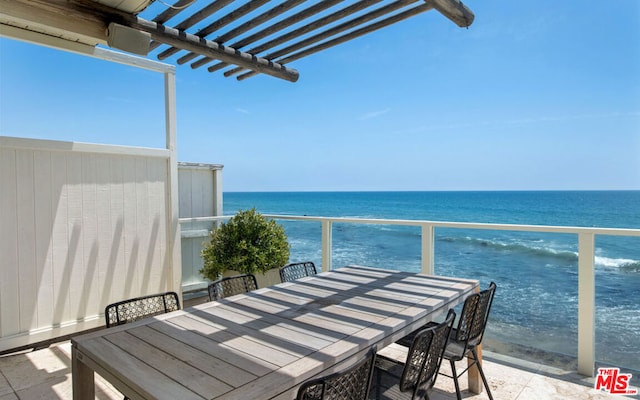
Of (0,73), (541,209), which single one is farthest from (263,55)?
(541,209)

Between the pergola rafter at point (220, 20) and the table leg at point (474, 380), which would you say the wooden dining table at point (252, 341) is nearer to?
the table leg at point (474, 380)

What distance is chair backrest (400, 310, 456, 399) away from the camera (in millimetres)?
1461

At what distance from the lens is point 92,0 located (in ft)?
6.75

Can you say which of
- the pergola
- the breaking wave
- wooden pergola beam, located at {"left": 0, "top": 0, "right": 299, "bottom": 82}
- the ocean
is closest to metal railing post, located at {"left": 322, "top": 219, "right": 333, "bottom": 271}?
the ocean

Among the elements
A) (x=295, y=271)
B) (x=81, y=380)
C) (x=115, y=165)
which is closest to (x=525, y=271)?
(x=295, y=271)

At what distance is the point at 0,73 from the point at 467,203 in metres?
36.2

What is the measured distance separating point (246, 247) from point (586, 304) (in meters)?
3.13

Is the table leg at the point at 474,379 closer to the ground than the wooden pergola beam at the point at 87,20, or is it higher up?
closer to the ground

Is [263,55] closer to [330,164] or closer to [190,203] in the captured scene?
[190,203]

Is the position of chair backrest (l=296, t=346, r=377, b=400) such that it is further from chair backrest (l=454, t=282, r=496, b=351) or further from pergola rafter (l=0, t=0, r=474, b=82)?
pergola rafter (l=0, t=0, r=474, b=82)

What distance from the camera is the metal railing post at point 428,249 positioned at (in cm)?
339

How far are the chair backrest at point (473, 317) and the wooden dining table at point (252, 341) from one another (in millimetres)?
121

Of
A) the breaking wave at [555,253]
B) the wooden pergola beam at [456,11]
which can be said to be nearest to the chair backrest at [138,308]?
the wooden pergola beam at [456,11]

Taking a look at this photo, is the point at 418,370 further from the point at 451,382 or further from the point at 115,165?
the point at 115,165
